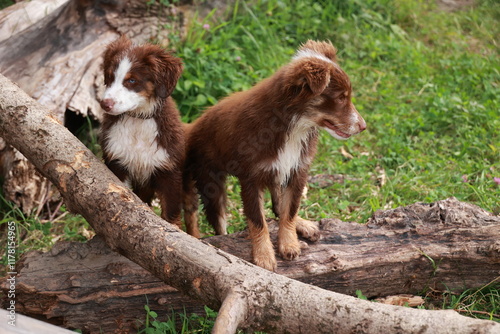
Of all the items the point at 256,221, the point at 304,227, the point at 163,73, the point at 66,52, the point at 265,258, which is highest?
the point at 163,73

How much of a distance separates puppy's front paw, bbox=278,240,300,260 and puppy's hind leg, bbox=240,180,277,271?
0.07 m

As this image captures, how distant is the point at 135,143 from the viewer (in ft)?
13.6

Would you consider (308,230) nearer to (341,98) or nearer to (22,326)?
(341,98)

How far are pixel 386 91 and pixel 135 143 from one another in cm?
393

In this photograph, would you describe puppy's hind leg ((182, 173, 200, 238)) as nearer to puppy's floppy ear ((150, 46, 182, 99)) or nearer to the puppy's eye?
puppy's floppy ear ((150, 46, 182, 99))

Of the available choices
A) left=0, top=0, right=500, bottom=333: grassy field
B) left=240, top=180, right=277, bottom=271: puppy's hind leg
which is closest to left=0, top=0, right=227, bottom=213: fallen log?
left=0, top=0, right=500, bottom=333: grassy field

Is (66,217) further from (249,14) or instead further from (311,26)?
(311,26)

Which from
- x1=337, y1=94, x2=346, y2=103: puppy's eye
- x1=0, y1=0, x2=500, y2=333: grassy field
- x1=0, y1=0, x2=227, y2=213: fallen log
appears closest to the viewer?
x1=337, y1=94, x2=346, y2=103: puppy's eye

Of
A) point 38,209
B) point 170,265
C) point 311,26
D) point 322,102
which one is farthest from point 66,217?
point 311,26

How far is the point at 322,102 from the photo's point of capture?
12.7 ft

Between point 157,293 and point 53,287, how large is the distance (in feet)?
2.13

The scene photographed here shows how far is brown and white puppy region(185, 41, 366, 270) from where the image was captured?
12.6ft

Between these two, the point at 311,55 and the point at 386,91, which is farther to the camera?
the point at 386,91

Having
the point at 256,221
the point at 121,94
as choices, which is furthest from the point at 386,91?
the point at 121,94
